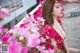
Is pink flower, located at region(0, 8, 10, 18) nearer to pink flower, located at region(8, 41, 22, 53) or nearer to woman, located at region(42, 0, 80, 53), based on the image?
pink flower, located at region(8, 41, 22, 53)

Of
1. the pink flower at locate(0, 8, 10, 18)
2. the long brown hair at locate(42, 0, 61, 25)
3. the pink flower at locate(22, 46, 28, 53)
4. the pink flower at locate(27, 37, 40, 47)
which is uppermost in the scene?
the long brown hair at locate(42, 0, 61, 25)

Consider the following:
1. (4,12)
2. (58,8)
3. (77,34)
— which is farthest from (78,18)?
(4,12)

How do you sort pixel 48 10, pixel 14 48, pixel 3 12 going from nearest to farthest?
1. pixel 14 48
2. pixel 3 12
3. pixel 48 10

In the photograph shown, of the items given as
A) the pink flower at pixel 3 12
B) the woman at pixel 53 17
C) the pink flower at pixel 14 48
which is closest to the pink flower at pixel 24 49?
the pink flower at pixel 14 48

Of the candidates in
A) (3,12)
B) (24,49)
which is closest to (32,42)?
(24,49)

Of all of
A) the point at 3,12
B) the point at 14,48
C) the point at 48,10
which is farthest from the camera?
the point at 48,10

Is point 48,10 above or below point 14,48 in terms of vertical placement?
above

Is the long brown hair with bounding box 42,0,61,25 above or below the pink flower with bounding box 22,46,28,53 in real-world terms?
above

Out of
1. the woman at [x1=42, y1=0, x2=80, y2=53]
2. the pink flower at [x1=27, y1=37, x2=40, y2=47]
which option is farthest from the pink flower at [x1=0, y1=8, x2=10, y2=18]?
the woman at [x1=42, y1=0, x2=80, y2=53]

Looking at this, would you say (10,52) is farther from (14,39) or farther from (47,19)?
(47,19)

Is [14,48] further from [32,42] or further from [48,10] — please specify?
[48,10]

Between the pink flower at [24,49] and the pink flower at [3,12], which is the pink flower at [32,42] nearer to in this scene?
the pink flower at [24,49]

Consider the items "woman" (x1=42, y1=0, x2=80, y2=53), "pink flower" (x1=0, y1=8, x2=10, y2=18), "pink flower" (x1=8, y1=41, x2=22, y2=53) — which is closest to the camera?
"pink flower" (x1=8, y1=41, x2=22, y2=53)

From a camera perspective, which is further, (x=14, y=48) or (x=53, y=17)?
(x=53, y=17)
